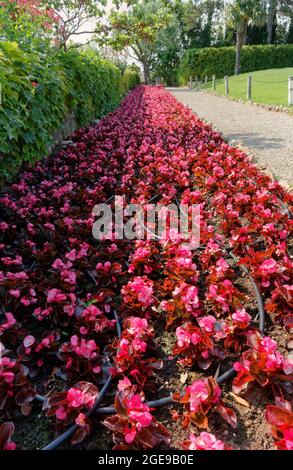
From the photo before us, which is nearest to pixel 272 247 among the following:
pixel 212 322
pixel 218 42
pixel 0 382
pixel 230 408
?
pixel 212 322

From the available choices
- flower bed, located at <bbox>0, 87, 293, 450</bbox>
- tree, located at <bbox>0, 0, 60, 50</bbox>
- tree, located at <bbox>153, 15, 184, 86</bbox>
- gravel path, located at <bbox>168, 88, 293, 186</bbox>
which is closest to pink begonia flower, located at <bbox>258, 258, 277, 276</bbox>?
flower bed, located at <bbox>0, 87, 293, 450</bbox>

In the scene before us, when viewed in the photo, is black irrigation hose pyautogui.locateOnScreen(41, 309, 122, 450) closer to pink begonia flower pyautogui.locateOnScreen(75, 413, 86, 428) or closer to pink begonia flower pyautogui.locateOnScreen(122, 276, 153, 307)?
pink begonia flower pyautogui.locateOnScreen(75, 413, 86, 428)

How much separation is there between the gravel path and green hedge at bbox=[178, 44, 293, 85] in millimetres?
24074

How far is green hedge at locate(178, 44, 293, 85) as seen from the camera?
1353 inches

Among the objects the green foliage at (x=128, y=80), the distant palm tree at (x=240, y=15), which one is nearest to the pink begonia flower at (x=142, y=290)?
the green foliage at (x=128, y=80)

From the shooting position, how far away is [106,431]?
1653mm

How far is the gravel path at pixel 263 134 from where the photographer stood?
536 cm

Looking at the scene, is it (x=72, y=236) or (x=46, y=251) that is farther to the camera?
(x=72, y=236)

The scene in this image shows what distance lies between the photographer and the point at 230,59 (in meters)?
34.7

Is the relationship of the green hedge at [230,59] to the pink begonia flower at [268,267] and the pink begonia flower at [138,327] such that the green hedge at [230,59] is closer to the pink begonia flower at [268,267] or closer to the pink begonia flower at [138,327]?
the pink begonia flower at [268,267]

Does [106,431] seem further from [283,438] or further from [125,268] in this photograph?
[125,268]

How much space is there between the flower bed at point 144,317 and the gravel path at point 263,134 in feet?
4.28

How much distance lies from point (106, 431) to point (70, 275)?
1119 mm

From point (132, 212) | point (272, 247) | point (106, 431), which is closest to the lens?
point (106, 431)
